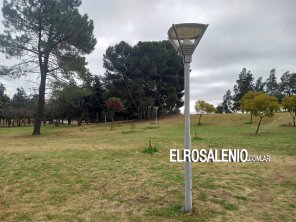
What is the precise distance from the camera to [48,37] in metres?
23.4

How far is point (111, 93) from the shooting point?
4253 centimetres

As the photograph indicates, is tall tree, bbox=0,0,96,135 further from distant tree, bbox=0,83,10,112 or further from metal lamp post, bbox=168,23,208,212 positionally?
distant tree, bbox=0,83,10,112

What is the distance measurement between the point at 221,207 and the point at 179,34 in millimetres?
3065

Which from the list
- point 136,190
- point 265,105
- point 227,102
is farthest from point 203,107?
point 227,102

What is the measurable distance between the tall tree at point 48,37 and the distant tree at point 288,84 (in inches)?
2004

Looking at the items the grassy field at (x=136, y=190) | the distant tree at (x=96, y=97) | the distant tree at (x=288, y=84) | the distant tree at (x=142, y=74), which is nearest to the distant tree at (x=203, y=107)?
the distant tree at (x=142, y=74)

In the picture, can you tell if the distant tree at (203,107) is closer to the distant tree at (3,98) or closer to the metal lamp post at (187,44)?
the metal lamp post at (187,44)

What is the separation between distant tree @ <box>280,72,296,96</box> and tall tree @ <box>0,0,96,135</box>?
50.9 m

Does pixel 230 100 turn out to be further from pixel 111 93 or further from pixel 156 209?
pixel 156 209

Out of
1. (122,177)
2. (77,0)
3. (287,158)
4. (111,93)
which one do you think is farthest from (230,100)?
(122,177)

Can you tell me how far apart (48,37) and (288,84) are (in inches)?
2156

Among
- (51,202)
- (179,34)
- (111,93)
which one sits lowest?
(51,202)

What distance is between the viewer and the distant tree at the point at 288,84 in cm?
6194

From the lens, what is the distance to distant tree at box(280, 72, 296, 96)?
203 ft
